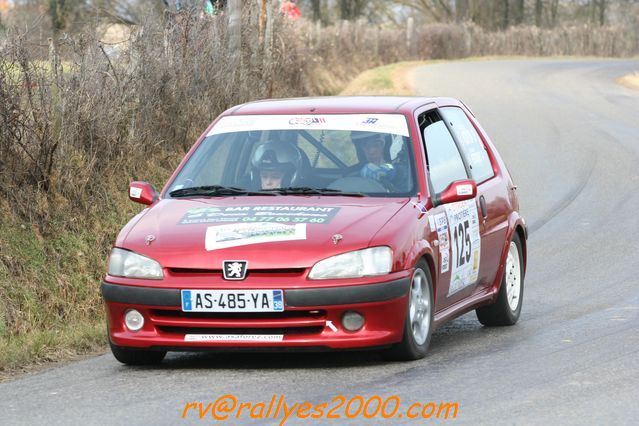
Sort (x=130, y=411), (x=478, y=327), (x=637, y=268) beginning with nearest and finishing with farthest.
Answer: (x=130, y=411) → (x=478, y=327) → (x=637, y=268)

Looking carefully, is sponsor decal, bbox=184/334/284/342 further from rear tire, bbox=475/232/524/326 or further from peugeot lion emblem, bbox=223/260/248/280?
rear tire, bbox=475/232/524/326

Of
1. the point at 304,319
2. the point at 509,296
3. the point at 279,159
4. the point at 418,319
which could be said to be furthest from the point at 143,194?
the point at 509,296

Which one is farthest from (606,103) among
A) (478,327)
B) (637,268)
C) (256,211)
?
(256,211)

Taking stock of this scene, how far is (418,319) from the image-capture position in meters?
7.93

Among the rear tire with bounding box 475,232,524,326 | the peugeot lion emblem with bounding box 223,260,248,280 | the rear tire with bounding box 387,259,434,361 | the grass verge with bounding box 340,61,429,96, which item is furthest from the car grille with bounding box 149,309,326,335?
the grass verge with bounding box 340,61,429,96

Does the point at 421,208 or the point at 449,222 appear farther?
the point at 449,222

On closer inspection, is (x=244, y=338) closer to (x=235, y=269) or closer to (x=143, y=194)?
(x=235, y=269)

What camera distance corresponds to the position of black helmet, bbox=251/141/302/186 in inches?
338

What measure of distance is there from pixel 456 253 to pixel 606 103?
23.1 metres

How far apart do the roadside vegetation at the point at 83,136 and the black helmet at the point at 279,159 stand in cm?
160

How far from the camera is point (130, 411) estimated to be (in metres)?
6.59

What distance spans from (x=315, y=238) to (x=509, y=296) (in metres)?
2.57

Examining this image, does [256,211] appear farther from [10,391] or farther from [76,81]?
[76,81]

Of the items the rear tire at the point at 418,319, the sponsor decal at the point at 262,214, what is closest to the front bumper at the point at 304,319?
the rear tire at the point at 418,319
